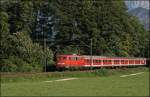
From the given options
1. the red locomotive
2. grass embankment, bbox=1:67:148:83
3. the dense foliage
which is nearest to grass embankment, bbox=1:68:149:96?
grass embankment, bbox=1:67:148:83

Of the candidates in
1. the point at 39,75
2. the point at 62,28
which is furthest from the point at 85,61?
the point at 62,28

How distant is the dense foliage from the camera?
77562 millimetres

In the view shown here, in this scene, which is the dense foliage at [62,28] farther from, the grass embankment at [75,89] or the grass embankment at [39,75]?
the grass embankment at [75,89]

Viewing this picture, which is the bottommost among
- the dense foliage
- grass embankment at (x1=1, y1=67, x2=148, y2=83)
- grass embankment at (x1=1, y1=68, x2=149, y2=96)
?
grass embankment at (x1=1, y1=67, x2=148, y2=83)

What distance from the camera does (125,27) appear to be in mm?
110312

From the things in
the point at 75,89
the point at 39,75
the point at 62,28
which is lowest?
the point at 39,75

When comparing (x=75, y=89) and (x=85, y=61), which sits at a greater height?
(x=85, y=61)

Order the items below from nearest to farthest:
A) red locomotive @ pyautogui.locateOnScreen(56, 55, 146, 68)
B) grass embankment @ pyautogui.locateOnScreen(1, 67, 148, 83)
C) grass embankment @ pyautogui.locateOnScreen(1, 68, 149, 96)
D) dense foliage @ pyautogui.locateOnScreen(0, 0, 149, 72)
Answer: grass embankment @ pyautogui.locateOnScreen(1, 68, 149, 96) → grass embankment @ pyautogui.locateOnScreen(1, 67, 148, 83) → red locomotive @ pyautogui.locateOnScreen(56, 55, 146, 68) → dense foliage @ pyautogui.locateOnScreen(0, 0, 149, 72)

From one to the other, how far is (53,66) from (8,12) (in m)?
18.5

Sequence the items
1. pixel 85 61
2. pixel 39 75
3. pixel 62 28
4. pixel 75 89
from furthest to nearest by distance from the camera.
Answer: pixel 62 28
pixel 85 61
pixel 39 75
pixel 75 89

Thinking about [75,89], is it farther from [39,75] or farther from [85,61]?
[85,61]

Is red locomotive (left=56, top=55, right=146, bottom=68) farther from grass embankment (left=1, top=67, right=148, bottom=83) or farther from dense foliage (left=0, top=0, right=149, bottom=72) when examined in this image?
dense foliage (left=0, top=0, right=149, bottom=72)

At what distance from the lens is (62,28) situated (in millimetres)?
95375

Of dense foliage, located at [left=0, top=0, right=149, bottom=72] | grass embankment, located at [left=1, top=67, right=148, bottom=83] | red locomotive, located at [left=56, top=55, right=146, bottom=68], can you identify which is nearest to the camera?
grass embankment, located at [left=1, top=67, right=148, bottom=83]
